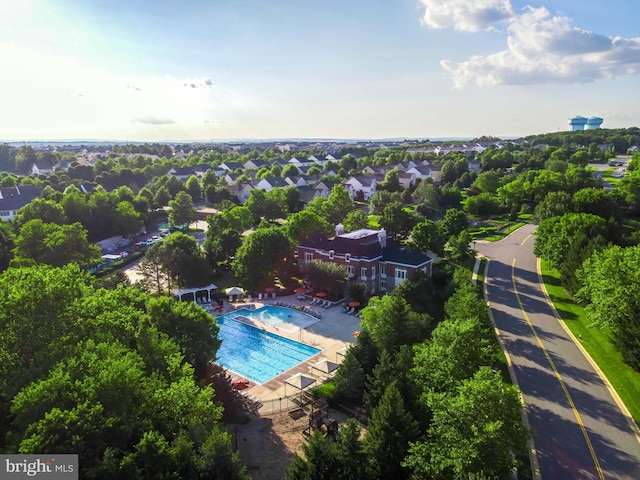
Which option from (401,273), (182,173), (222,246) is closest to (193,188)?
(182,173)

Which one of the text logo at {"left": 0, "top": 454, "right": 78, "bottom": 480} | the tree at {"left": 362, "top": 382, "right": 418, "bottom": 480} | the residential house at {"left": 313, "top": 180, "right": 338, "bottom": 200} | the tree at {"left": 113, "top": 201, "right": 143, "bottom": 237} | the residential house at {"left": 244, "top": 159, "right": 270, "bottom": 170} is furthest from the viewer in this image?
the residential house at {"left": 244, "top": 159, "right": 270, "bottom": 170}

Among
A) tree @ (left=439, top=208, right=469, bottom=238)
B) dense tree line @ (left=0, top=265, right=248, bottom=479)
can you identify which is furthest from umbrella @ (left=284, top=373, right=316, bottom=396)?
tree @ (left=439, top=208, right=469, bottom=238)

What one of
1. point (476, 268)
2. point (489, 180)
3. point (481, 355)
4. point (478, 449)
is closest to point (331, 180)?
point (489, 180)

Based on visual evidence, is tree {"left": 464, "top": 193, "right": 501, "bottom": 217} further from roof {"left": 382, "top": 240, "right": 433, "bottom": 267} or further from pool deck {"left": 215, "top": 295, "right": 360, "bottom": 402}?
pool deck {"left": 215, "top": 295, "right": 360, "bottom": 402}

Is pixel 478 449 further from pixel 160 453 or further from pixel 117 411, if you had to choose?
pixel 117 411

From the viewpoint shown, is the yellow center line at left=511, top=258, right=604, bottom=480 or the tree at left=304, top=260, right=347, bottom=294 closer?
the yellow center line at left=511, top=258, right=604, bottom=480

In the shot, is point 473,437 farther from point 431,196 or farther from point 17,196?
point 17,196
